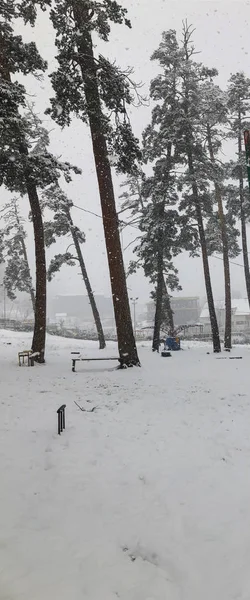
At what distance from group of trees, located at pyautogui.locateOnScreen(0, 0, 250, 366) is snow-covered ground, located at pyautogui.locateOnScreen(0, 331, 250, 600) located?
5.60 metres

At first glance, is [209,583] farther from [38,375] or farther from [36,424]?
[38,375]

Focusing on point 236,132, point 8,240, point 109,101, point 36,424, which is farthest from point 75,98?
point 8,240

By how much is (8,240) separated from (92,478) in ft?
89.1

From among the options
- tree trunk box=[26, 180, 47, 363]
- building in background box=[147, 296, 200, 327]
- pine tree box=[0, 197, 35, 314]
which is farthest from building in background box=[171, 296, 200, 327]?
tree trunk box=[26, 180, 47, 363]

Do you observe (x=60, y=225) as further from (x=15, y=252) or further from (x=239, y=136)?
(x=239, y=136)

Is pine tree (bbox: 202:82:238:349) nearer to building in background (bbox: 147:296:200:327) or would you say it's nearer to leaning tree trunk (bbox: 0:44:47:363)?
leaning tree trunk (bbox: 0:44:47:363)

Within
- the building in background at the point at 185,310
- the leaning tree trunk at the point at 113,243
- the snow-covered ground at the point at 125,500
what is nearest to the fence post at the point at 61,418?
the snow-covered ground at the point at 125,500

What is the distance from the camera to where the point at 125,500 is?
13.4 feet

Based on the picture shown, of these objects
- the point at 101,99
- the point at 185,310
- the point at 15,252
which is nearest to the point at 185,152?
the point at 101,99

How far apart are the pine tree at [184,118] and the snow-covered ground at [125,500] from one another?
45.5ft

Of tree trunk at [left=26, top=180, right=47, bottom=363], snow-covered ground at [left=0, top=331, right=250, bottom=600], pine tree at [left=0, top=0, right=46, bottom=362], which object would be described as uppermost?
pine tree at [left=0, top=0, right=46, bottom=362]

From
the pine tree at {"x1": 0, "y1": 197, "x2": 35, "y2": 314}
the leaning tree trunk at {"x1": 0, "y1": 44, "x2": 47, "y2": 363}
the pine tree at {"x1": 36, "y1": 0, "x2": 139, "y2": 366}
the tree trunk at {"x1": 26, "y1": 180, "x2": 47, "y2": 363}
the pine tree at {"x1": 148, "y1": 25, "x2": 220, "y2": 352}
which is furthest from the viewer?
the pine tree at {"x1": 0, "y1": 197, "x2": 35, "y2": 314}

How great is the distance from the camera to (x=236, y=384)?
982cm

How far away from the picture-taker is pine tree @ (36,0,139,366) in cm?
1073
